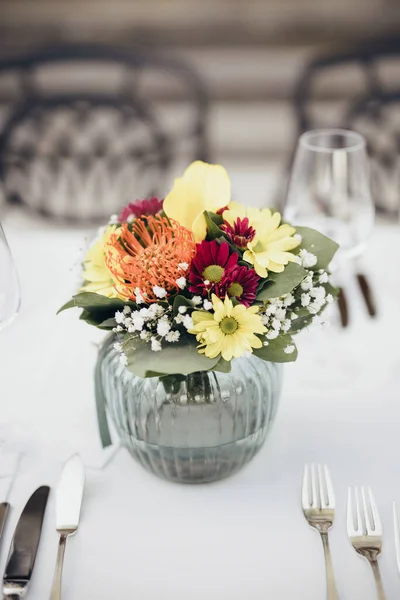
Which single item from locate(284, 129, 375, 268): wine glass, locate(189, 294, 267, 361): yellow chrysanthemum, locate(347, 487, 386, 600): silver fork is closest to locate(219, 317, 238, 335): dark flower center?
locate(189, 294, 267, 361): yellow chrysanthemum

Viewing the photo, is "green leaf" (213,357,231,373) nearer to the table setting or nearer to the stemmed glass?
the table setting

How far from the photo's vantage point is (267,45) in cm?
297

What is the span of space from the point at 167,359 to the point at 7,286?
25cm

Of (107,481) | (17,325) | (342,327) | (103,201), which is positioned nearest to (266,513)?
(107,481)

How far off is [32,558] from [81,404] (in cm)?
27

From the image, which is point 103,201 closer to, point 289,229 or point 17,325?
point 17,325

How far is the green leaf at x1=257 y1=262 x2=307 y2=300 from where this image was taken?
661 millimetres

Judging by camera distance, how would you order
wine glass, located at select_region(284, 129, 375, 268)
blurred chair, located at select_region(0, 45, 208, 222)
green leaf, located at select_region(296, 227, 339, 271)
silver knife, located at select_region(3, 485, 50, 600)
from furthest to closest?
blurred chair, located at select_region(0, 45, 208, 222) → wine glass, located at select_region(284, 129, 375, 268) → green leaf, located at select_region(296, 227, 339, 271) → silver knife, located at select_region(3, 485, 50, 600)

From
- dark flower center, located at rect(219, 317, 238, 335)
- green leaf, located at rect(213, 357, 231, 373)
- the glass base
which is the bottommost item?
the glass base

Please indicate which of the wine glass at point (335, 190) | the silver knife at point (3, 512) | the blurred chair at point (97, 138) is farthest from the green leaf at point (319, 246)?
the blurred chair at point (97, 138)

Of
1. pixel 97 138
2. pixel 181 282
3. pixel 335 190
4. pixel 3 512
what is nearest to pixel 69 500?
pixel 3 512

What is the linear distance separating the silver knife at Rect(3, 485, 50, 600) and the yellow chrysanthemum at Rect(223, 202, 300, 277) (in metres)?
0.34

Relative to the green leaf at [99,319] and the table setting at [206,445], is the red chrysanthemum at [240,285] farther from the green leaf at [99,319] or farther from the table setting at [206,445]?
the green leaf at [99,319]

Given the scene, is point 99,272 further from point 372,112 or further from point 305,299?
point 372,112
